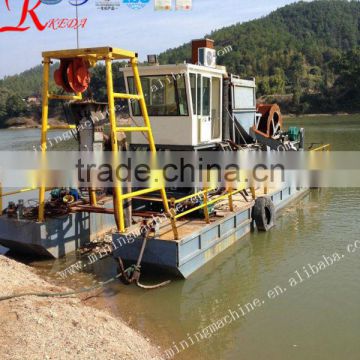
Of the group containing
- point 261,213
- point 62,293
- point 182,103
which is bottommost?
point 62,293

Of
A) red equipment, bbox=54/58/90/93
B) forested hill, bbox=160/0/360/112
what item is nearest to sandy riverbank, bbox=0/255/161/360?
red equipment, bbox=54/58/90/93

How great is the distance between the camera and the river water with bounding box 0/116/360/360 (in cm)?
632

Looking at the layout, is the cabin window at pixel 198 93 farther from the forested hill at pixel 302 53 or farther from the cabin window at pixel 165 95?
the forested hill at pixel 302 53

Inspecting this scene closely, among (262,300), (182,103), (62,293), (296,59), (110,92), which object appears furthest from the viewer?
Answer: (296,59)

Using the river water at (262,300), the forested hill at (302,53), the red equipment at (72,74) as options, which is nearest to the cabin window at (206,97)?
the red equipment at (72,74)

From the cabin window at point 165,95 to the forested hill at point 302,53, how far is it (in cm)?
6399

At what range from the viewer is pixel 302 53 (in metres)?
114

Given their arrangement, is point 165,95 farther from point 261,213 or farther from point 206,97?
point 261,213

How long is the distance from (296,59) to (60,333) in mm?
107131

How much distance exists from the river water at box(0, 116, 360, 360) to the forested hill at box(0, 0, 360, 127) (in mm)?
46881

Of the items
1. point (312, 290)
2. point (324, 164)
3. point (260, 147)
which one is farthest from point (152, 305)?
point (324, 164)

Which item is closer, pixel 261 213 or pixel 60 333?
pixel 60 333

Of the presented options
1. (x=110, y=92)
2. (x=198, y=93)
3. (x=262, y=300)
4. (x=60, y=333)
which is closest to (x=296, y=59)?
(x=198, y=93)

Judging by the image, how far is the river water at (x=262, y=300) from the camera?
20.7 feet
